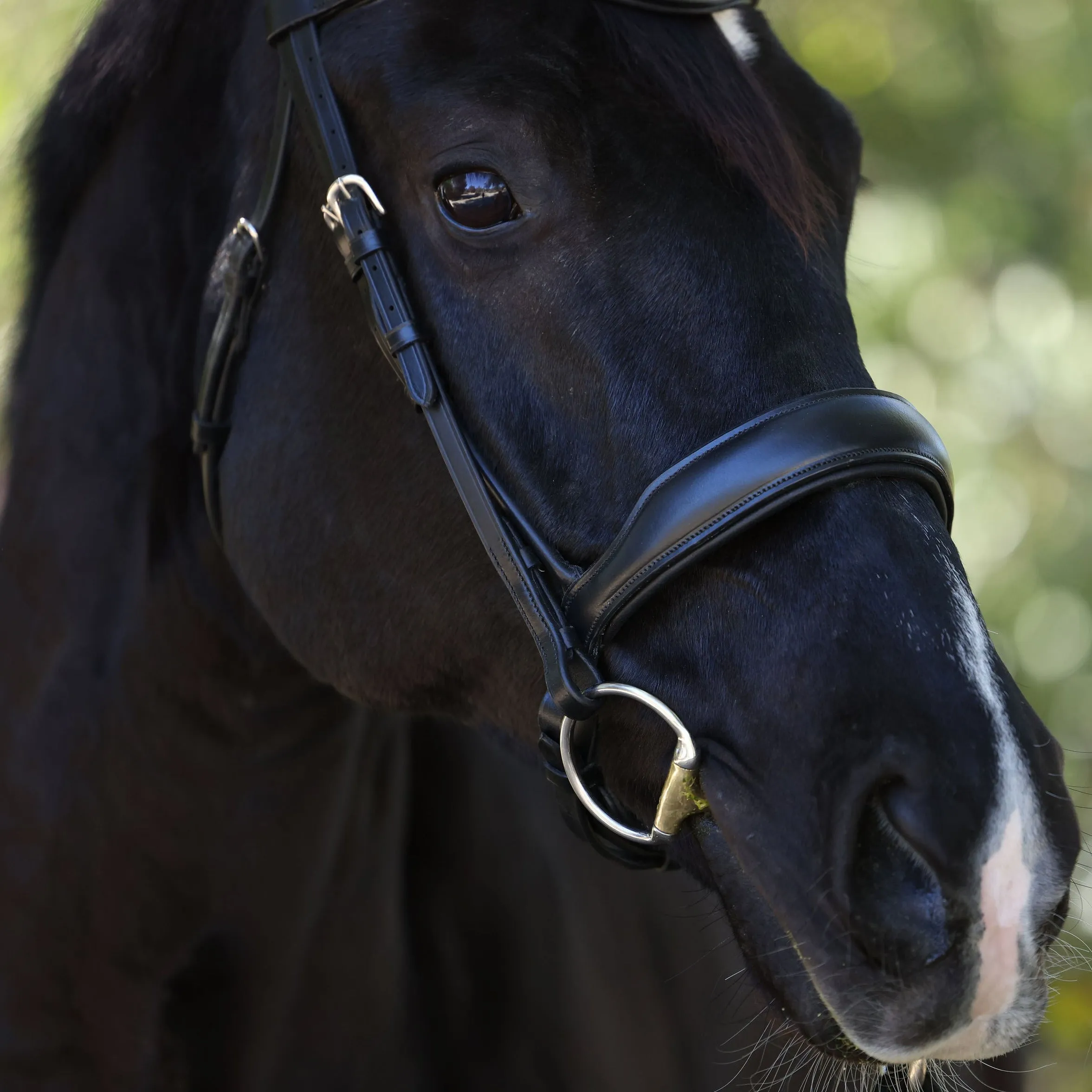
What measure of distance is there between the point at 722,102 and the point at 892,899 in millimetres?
924

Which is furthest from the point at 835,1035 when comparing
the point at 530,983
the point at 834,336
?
the point at 530,983

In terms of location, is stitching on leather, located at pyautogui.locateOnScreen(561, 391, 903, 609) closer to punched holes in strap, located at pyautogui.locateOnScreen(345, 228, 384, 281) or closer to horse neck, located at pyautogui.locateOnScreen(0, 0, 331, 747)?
punched holes in strap, located at pyautogui.locateOnScreen(345, 228, 384, 281)

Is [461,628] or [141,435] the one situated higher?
[141,435]


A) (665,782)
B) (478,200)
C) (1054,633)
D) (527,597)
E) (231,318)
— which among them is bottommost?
(1054,633)

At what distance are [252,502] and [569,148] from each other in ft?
2.23

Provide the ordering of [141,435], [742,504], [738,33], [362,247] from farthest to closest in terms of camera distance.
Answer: [141,435] → [738,33] → [362,247] → [742,504]

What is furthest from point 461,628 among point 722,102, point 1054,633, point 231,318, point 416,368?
point 1054,633

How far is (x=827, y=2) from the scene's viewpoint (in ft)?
19.2

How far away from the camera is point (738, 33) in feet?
5.42

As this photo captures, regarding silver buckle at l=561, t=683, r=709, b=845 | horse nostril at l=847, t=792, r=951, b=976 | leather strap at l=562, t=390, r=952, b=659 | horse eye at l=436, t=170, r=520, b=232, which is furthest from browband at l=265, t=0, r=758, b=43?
horse nostril at l=847, t=792, r=951, b=976

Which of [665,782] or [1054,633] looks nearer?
[665,782]

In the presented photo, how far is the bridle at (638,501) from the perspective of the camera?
1246mm

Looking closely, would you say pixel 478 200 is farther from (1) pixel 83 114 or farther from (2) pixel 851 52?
(2) pixel 851 52

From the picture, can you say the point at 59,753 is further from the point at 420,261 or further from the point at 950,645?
the point at 950,645
